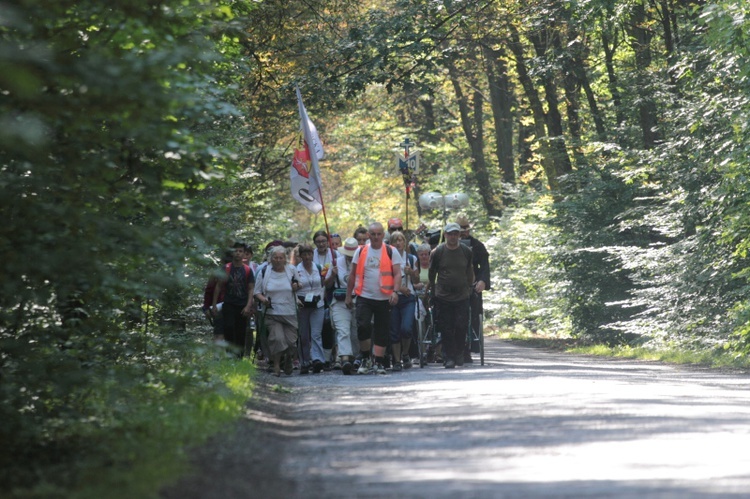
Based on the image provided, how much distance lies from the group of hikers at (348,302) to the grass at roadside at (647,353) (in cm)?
402

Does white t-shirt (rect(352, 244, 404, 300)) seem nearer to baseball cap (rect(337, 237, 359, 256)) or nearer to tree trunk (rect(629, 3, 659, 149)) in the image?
baseball cap (rect(337, 237, 359, 256))

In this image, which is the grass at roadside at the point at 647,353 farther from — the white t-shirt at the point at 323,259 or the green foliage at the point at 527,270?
the white t-shirt at the point at 323,259

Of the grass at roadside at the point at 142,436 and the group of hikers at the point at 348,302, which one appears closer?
the grass at roadside at the point at 142,436

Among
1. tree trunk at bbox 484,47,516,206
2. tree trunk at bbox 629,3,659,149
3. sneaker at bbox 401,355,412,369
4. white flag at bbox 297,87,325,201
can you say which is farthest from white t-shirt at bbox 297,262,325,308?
tree trunk at bbox 484,47,516,206

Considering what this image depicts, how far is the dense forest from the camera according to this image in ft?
30.6

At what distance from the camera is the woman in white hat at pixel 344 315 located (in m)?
19.3

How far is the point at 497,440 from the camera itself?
31.7 ft

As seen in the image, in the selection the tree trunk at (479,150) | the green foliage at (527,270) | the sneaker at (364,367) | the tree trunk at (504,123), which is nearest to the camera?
the sneaker at (364,367)

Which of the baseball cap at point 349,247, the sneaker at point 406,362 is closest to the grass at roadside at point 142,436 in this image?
the sneaker at point 406,362

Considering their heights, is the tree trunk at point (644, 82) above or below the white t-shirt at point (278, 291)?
above

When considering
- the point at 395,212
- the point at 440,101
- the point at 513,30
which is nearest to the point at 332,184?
the point at 395,212

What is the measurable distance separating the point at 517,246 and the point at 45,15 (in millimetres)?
31873

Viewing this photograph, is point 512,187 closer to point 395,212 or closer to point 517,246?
point 517,246

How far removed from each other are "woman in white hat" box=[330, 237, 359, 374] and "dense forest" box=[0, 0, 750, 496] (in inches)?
83.0
